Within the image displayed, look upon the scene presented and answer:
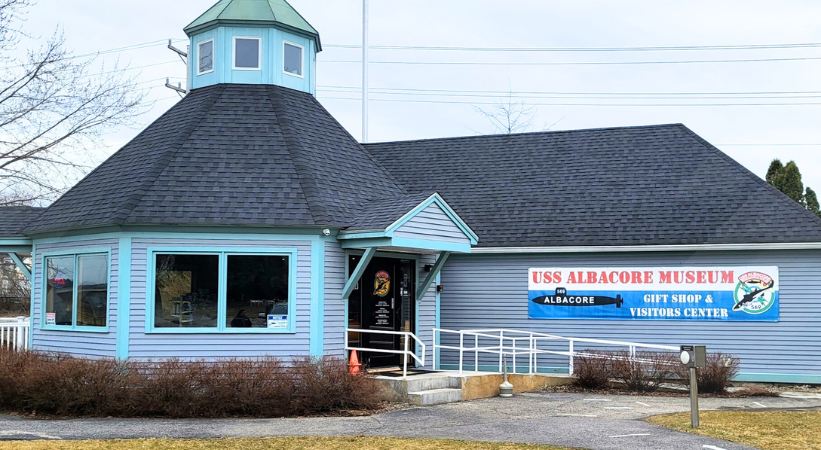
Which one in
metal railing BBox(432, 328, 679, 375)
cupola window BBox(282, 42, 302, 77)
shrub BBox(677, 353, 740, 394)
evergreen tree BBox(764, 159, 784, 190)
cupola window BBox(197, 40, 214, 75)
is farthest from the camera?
evergreen tree BBox(764, 159, 784, 190)

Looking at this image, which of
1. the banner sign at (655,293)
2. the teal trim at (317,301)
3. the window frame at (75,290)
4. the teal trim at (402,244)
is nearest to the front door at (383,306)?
the teal trim at (402,244)

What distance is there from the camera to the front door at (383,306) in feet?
58.1

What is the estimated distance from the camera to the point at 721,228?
19.2 m

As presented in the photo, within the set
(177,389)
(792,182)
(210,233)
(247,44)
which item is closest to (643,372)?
(210,233)

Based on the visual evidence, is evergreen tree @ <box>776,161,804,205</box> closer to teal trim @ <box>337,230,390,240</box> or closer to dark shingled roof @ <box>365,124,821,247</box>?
dark shingled roof @ <box>365,124,821,247</box>

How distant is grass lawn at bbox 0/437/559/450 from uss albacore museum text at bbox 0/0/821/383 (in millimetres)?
4243

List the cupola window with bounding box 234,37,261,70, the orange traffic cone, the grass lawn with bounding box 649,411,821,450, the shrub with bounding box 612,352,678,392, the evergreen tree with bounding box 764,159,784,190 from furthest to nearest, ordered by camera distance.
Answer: the evergreen tree with bounding box 764,159,784,190, the cupola window with bounding box 234,37,261,70, the shrub with bounding box 612,352,678,392, the orange traffic cone, the grass lawn with bounding box 649,411,821,450

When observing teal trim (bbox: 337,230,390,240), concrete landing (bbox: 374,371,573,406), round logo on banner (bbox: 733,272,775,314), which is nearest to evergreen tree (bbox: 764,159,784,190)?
round logo on banner (bbox: 733,272,775,314)

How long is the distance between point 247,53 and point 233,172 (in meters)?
3.77

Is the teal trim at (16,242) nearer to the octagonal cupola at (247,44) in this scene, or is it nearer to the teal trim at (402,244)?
the octagonal cupola at (247,44)

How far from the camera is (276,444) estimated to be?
10945 mm

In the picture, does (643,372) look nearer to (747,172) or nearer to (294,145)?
(747,172)

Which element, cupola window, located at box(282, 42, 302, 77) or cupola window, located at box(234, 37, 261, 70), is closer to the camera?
cupola window, located at box(234, 37, 261, 70)

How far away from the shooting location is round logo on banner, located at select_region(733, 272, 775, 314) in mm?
18641
